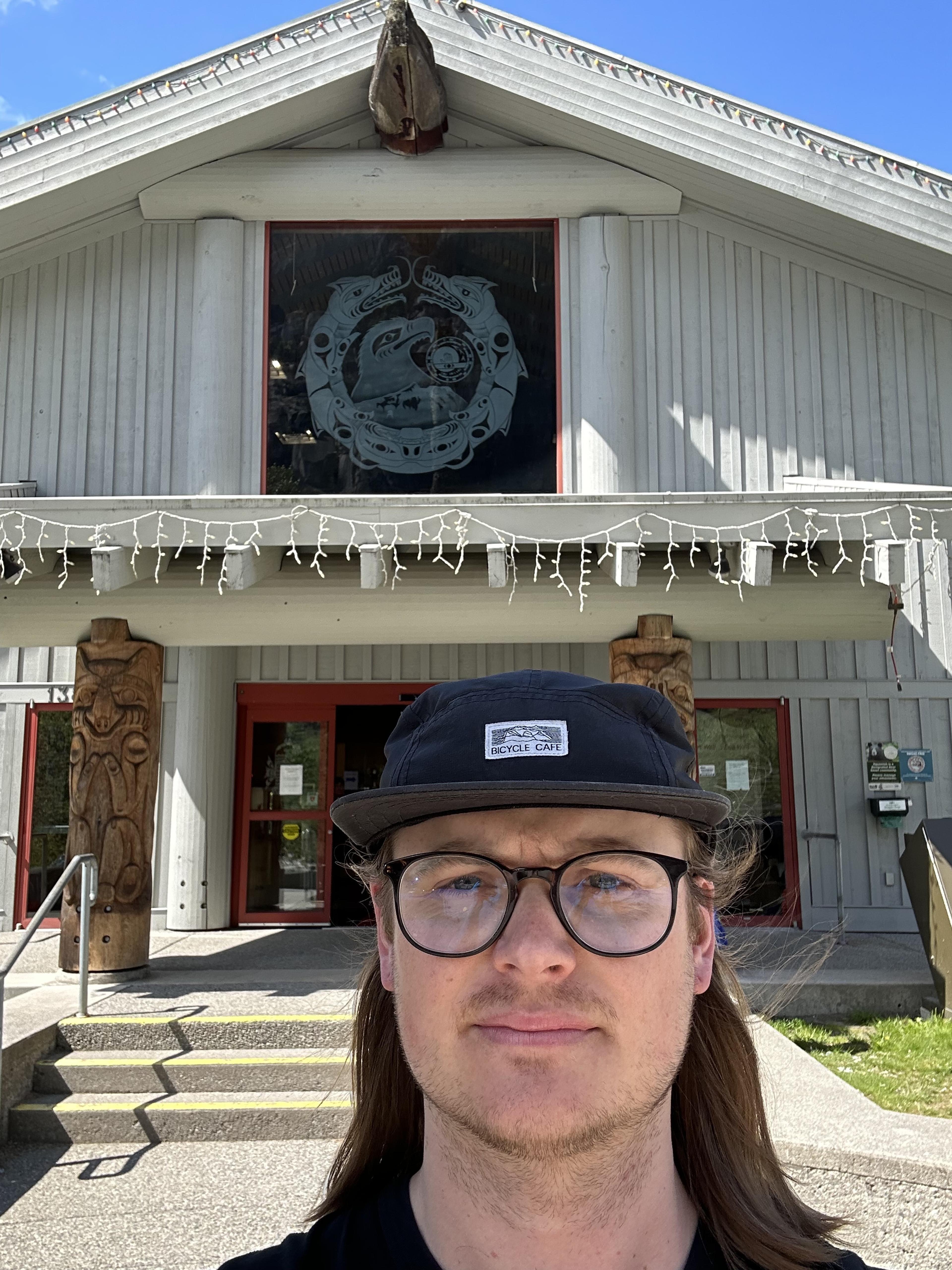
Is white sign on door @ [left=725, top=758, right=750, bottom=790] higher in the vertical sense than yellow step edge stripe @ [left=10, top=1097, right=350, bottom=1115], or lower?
higher

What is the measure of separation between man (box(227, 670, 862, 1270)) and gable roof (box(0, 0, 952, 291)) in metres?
8.31

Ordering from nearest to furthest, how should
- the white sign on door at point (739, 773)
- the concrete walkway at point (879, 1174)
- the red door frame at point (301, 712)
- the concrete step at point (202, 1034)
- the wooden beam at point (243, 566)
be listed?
1. the concrete walkway at point (879, 1174)
2. the concrete step at point (202, 1034)
3. the wooden beam at point (243, 566)
4. the white sign on door at point (739, 773)
5. the red door frame at point (301, 712)

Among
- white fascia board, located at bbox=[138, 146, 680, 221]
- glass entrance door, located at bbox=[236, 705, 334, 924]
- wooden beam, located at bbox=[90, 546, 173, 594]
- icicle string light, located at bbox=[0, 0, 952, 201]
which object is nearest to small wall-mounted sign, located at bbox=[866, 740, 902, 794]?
icicle string light, located at bbox=[0, 0, 952, 201]

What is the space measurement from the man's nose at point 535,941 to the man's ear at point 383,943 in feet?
0.83

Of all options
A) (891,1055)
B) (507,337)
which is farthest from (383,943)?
(507,337)

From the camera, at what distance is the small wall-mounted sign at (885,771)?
31.5ft

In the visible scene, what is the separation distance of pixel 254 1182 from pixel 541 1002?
12.9ft

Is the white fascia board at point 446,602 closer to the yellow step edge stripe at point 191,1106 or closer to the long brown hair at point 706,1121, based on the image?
the yellow step edge stripe at point 191,1106

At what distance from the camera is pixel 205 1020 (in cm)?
572

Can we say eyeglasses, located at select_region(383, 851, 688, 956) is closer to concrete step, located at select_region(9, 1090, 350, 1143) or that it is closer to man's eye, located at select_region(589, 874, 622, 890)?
man's eye, located at select_region(589, 874, 622, 890)

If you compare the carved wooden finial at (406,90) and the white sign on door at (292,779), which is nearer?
the carved wooden finial at (406,90)

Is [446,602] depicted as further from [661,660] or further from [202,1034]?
[202,1034]

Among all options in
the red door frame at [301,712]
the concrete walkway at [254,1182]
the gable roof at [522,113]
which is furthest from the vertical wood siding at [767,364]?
the concrete walkway at [254,1182]

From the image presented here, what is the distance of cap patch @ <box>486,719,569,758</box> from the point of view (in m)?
1.29
